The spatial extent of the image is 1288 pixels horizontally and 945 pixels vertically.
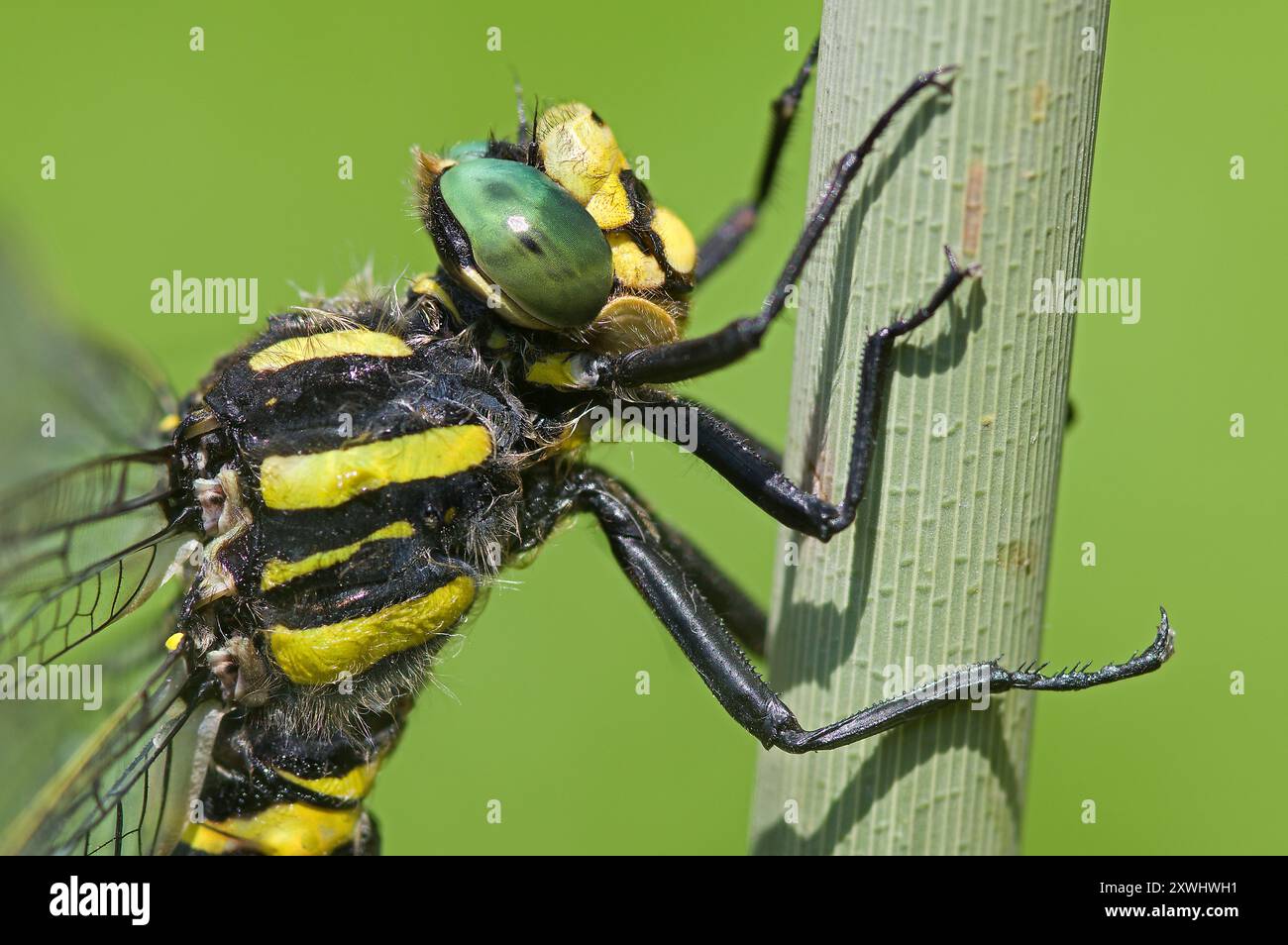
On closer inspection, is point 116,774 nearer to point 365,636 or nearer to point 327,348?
point 365,636

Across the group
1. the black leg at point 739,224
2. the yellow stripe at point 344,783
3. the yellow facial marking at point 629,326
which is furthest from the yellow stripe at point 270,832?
the black leg at point 739,224

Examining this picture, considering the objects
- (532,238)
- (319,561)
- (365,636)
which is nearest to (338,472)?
(319,561)

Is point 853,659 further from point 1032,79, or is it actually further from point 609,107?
point 609,107

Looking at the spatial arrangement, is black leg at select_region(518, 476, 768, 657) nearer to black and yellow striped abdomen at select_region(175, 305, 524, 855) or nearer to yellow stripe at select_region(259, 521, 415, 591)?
black and yellow striped abdomen at select_region(175, 305, 524, 855)

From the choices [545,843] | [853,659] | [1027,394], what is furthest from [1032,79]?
[545,843]

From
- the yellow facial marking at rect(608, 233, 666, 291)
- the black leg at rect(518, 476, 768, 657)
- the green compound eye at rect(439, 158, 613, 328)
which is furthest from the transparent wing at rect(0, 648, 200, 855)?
the yellow facial marking at rect(608, 233, 666, 291)
